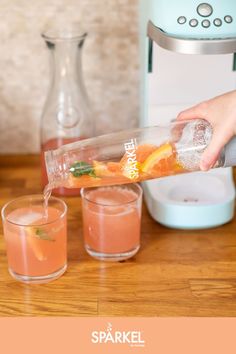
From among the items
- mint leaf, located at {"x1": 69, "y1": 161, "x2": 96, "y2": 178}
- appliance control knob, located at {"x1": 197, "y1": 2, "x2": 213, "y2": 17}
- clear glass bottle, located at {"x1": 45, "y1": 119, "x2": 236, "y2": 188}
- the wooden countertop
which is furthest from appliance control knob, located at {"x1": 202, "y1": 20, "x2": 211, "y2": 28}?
the wooden countertop

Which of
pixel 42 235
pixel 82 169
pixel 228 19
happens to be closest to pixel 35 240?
pixel 42 235

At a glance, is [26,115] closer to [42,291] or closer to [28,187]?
[28,187]

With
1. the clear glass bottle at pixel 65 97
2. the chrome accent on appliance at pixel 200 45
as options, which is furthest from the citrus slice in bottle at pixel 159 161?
the clear glass bottle at pixel 65 97

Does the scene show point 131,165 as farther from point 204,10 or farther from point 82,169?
point 204,10

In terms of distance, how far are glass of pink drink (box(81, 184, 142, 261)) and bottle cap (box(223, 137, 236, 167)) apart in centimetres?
16

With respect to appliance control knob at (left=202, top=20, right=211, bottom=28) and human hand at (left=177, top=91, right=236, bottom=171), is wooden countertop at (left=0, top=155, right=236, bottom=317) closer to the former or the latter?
human hand at (left=177, top=91, right=236, bottom=171)

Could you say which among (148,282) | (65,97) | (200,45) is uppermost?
(200,45)

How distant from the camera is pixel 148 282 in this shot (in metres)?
1.05

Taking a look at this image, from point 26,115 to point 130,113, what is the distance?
209 mm
